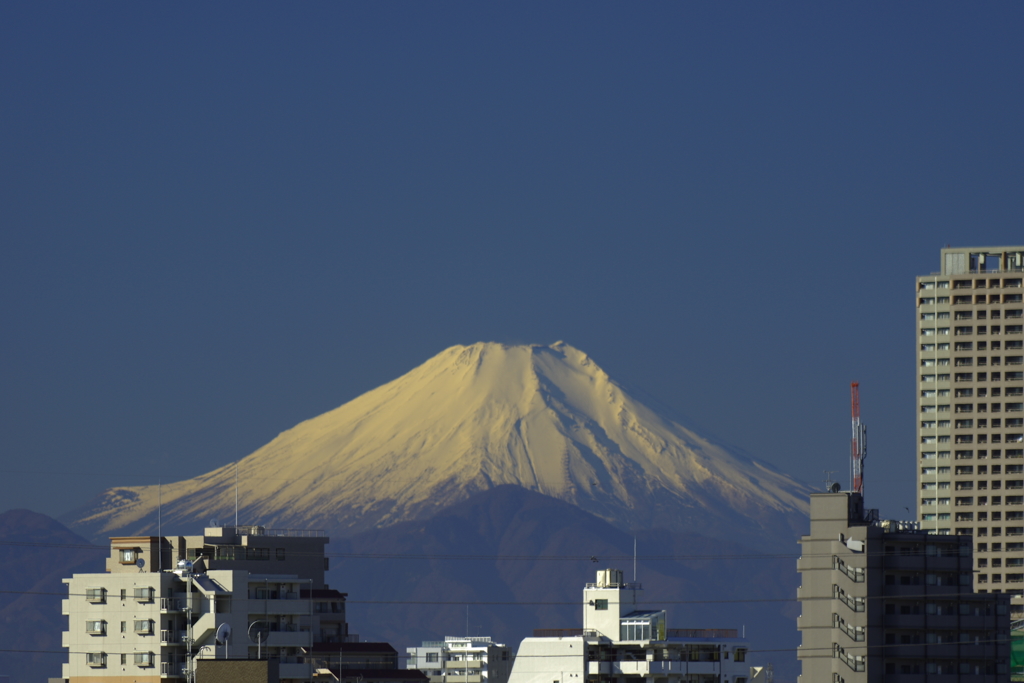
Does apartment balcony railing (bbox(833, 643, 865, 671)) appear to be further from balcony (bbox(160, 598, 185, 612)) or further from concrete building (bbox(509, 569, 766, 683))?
balcony (bbox(160, 598, 185, 612))

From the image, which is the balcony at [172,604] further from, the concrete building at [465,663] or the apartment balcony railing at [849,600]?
the concrete building at [465,663]

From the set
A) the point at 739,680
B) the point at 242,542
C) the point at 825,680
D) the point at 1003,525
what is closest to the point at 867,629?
the point at 825,680

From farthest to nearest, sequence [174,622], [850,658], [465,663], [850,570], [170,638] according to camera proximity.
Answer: [465,663], [850,570], [850,658], [174,622], [170,638]

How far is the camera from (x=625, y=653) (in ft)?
377

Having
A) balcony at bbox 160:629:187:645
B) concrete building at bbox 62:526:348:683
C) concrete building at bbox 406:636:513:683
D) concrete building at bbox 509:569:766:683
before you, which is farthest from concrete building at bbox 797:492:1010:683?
concrete building at bbox 406:636:513:683

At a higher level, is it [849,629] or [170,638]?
[849,629]

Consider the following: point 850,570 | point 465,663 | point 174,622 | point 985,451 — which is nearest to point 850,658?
point 850,570

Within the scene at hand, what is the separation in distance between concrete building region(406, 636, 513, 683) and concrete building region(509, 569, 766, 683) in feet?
167

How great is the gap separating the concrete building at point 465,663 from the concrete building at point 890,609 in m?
67.7

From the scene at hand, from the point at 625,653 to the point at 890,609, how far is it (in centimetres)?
1930

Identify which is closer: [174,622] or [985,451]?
[174,622]

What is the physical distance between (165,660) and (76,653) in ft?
19.3

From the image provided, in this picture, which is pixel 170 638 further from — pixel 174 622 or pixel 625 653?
pixel 625 653

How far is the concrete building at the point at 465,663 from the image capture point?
17488 cm
